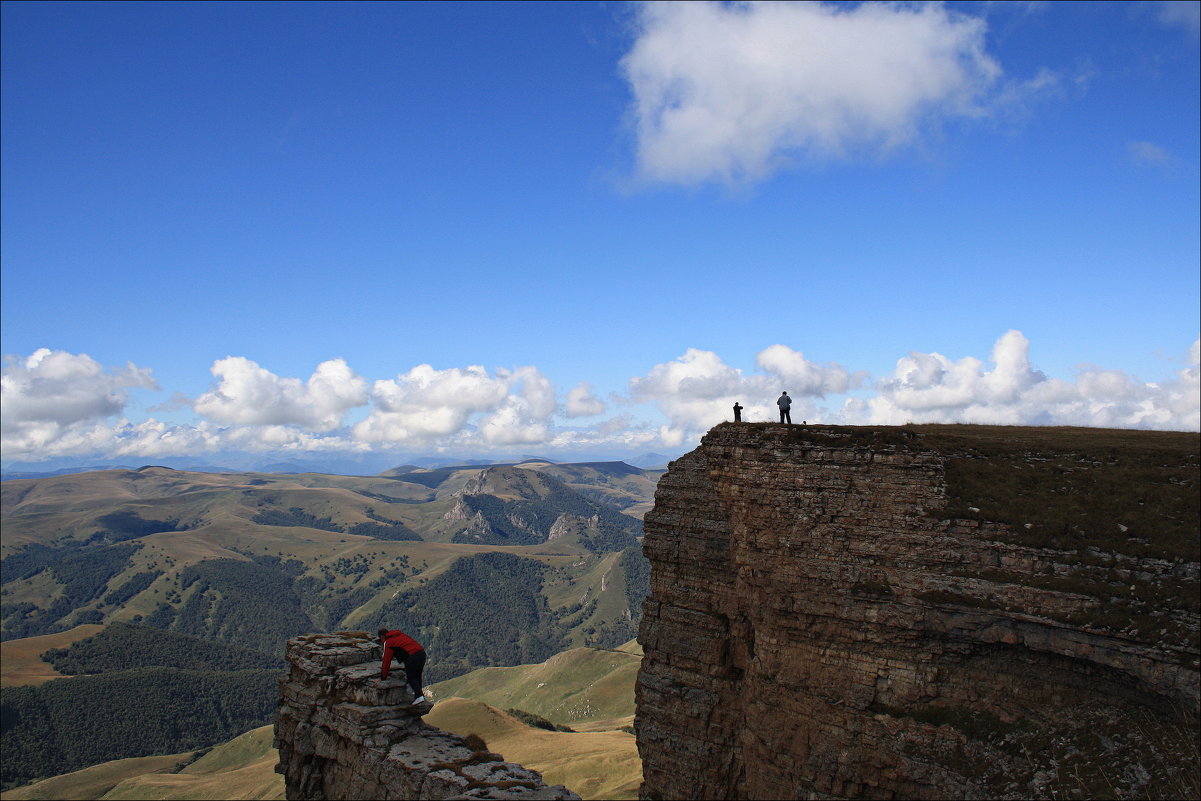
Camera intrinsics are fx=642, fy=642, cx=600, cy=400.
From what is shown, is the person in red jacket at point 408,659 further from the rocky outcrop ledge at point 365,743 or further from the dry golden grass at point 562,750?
the dry golden grass at point 562,750

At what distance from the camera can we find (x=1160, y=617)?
925 inches

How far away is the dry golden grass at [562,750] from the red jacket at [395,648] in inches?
2164

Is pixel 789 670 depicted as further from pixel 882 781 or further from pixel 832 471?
pixel 832 471

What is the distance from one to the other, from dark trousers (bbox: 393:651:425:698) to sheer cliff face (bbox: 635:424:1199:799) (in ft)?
68.4

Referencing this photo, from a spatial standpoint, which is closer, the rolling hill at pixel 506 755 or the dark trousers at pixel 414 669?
the dark trousers at pixel 414 669

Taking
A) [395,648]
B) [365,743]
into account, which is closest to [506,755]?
[395,648]

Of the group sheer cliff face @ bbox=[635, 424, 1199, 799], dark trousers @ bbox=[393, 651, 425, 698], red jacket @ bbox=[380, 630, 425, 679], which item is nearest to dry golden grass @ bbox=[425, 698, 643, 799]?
sheer cliff face @ bbox=[635, 424, 1199, 799]

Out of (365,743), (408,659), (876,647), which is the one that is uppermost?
(408,659)

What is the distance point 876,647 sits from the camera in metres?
29.0

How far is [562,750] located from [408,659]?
3439 inches

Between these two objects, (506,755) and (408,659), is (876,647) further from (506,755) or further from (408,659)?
(506,755)

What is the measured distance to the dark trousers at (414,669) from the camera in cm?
1608

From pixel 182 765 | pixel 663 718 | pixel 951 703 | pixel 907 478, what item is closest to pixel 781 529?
pixel 907 478

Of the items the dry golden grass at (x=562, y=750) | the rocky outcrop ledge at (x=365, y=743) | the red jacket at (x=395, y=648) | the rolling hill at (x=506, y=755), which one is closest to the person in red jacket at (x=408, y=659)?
the red jacket at (x=395, y=648)
